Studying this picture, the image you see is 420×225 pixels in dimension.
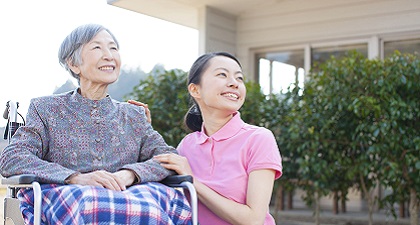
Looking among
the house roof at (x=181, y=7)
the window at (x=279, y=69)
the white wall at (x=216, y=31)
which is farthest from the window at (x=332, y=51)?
the white wall at (x=216, y=31)

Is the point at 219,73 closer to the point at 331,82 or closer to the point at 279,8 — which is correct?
the point at 331,82

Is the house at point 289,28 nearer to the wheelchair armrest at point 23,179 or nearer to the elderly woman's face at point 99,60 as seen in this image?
the elderly woman's face at point 99,60

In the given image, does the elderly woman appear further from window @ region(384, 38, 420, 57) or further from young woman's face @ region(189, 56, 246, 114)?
window @ region(384, 38, 420, 57)

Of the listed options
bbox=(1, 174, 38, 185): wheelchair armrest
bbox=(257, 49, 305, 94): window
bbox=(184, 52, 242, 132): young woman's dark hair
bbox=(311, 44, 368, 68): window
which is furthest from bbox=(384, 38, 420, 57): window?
bbox=(1, 174, 38, 185): wheelchair armrest

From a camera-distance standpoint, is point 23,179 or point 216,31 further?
point 216,31

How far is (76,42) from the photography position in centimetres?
212

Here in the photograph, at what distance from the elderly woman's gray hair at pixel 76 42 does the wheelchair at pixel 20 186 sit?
347 mm

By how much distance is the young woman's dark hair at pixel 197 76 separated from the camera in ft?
7.25

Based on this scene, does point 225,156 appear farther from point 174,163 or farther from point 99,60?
point 99,60

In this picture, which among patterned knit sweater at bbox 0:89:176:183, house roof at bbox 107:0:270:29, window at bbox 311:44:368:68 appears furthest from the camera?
house roof at bbox 107:0:270:29

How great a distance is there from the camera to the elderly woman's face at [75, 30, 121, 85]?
2.11m

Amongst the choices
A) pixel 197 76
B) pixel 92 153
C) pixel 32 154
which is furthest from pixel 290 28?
pixel 32 154

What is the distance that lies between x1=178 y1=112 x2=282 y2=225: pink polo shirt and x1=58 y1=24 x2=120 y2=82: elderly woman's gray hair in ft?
1.90

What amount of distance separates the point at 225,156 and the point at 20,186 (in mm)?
747
